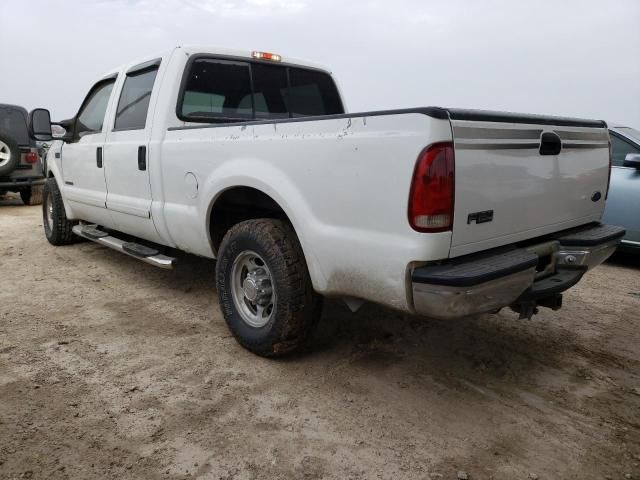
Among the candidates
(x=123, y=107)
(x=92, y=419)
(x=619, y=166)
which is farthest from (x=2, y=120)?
(x=619, y=166)

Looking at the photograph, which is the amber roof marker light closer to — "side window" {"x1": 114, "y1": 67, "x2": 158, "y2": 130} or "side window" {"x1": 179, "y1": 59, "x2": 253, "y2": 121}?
"side window" {"x1": 179, "y1": 59, "x2": 253, "y2": 121}

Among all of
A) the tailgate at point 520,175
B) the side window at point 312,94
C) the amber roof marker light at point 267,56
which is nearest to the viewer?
the tailgate at point 520,175

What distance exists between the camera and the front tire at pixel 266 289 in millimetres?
2666

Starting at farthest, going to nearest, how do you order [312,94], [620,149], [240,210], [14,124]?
[14,124], [620,149], [312,94], [240,210]

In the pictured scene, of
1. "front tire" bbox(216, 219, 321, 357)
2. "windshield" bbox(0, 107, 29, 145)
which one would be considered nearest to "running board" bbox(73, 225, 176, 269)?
"front tire" bbox(216, 219, 321, 357)

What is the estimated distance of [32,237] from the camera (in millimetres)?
6680

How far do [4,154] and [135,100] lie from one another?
6639mm

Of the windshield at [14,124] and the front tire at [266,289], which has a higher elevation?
the windshield at [14,124]

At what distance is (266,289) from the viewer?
9.51 ft

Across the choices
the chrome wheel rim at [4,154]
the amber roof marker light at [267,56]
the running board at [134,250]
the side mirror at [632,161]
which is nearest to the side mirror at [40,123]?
the running board at [134,250]

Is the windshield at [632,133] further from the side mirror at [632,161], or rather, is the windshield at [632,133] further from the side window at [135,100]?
the side window at [135,100]

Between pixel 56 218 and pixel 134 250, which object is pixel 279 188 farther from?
pixel 56 218

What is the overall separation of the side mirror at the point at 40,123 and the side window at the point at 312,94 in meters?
2.56

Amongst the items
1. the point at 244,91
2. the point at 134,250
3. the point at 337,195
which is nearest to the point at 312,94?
the point at 244,91
